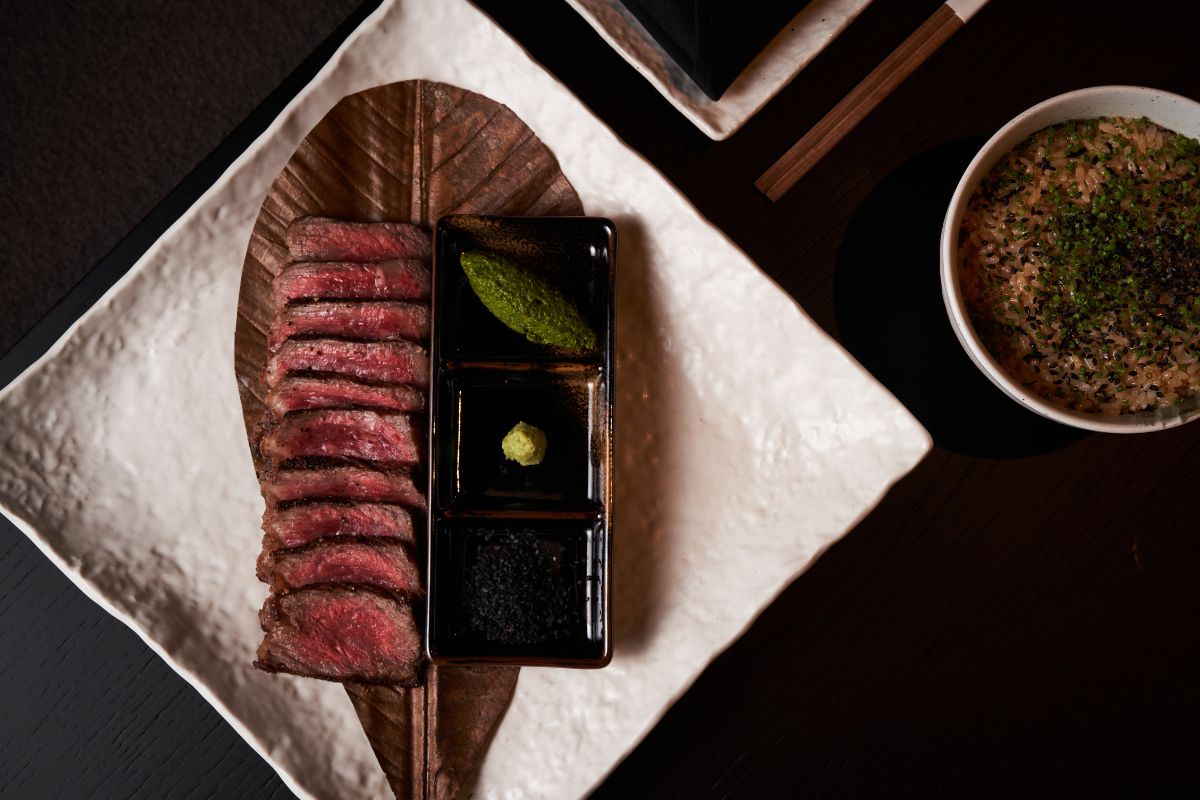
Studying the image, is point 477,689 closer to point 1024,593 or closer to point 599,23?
point 1024,593

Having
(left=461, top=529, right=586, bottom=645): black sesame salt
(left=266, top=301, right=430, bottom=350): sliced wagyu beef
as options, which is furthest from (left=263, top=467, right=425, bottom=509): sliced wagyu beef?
(left=266, top=301, right=430, bottom=350): sliced wagyu beef

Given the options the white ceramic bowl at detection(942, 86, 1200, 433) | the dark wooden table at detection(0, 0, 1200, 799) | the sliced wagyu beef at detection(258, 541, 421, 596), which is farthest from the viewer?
the dark wooden table at detection(0, 0, 1200, 799)

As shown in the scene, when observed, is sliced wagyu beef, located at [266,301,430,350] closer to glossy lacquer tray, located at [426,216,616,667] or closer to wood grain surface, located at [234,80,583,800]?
glossy lacquer tray, located at [426,216,616,667]

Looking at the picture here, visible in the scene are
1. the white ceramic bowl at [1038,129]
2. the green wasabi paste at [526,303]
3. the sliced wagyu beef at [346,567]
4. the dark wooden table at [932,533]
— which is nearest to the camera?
the white ceramic bowl at [1038,129]

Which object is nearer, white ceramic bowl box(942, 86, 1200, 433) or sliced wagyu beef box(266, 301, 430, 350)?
white ceramic bowl box(942, 86, 1200, 433)

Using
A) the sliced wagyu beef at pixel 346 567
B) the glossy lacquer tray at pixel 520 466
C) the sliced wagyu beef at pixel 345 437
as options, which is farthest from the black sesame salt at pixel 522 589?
the sliced wagyu beef at pixel 345 437

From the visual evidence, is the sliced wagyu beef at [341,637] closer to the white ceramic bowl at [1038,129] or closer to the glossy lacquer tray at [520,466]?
the glossy lacquer tray at [520,466]

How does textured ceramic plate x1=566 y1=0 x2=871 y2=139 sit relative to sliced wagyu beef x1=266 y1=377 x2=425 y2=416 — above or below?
above

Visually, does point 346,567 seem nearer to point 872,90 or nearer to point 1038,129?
point 872,90
